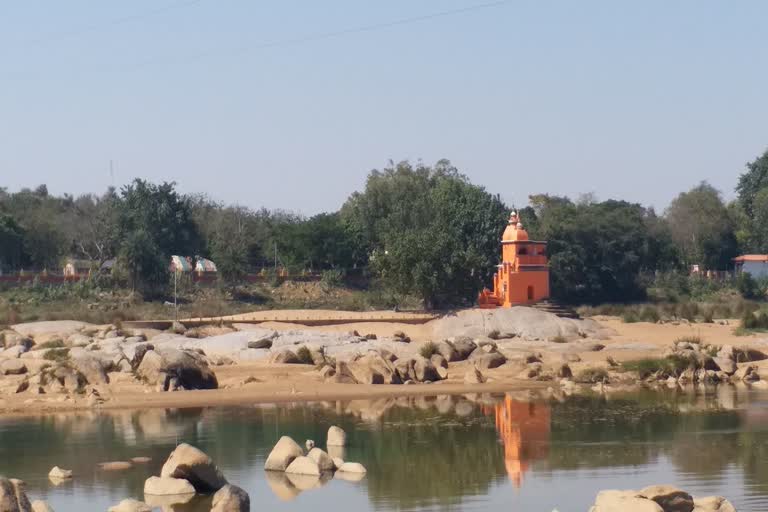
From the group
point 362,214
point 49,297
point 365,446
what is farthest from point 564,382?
point 362,214

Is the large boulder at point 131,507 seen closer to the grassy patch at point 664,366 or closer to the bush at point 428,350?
the bush at point 428,350

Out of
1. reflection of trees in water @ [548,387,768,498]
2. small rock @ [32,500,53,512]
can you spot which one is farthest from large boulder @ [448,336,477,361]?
small rock @ [32,500,53,512]

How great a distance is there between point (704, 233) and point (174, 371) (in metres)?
63.9

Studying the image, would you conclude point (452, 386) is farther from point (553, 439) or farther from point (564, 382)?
point (553, 439)

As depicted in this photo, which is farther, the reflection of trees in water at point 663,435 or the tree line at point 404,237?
the tree line at point 404,237

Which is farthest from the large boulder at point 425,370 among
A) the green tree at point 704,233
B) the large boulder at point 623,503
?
the green tree at point 704,233

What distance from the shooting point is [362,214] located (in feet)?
286

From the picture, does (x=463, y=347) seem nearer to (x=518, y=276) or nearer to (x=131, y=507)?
(x=518, y=276)

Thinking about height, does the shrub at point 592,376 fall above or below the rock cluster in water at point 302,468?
above

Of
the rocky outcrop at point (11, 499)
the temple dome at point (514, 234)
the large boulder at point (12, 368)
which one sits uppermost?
the temple dome at point (514, 234)

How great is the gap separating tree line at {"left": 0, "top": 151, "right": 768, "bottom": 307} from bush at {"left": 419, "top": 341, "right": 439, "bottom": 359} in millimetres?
16789

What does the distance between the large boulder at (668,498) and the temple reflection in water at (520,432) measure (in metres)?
5.03

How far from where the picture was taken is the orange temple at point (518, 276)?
201 ft

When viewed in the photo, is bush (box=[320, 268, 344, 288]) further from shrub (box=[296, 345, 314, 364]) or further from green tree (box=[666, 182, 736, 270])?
shrub (box=[296, 345, 314, 364])
